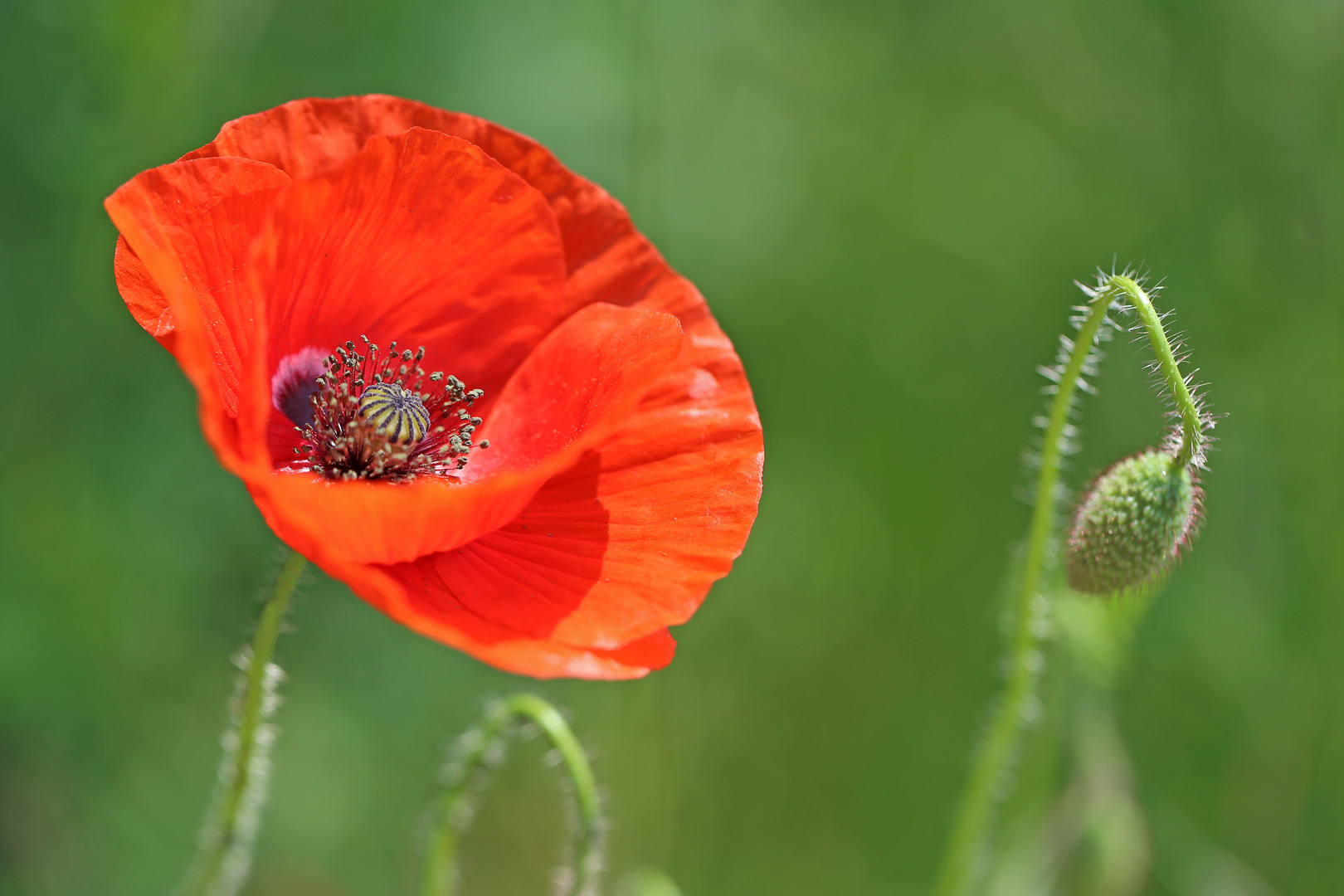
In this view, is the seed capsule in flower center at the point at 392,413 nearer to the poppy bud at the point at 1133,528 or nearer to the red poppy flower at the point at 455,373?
the red poppy flower at the point at 455,373

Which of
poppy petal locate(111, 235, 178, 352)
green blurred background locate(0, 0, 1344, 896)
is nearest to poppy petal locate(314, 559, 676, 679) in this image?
poppy petal locate(111, 235, 178, 352)

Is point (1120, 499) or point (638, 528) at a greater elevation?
point (1120, 499)

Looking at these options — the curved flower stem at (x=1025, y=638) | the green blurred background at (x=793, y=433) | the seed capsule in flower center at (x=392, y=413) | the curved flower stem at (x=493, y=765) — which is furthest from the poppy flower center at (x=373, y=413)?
the green blurred background at (x=793, y=433)

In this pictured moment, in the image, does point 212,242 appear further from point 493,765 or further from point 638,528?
point 493,765

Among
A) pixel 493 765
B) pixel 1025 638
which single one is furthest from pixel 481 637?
pixel 1025 638

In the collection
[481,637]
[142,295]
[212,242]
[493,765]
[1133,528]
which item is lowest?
[493,765]

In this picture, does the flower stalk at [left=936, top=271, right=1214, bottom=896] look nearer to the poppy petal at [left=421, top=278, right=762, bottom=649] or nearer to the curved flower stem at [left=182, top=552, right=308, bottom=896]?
the poppy petal at [left=421, top=278, right=762, bottom=649]
